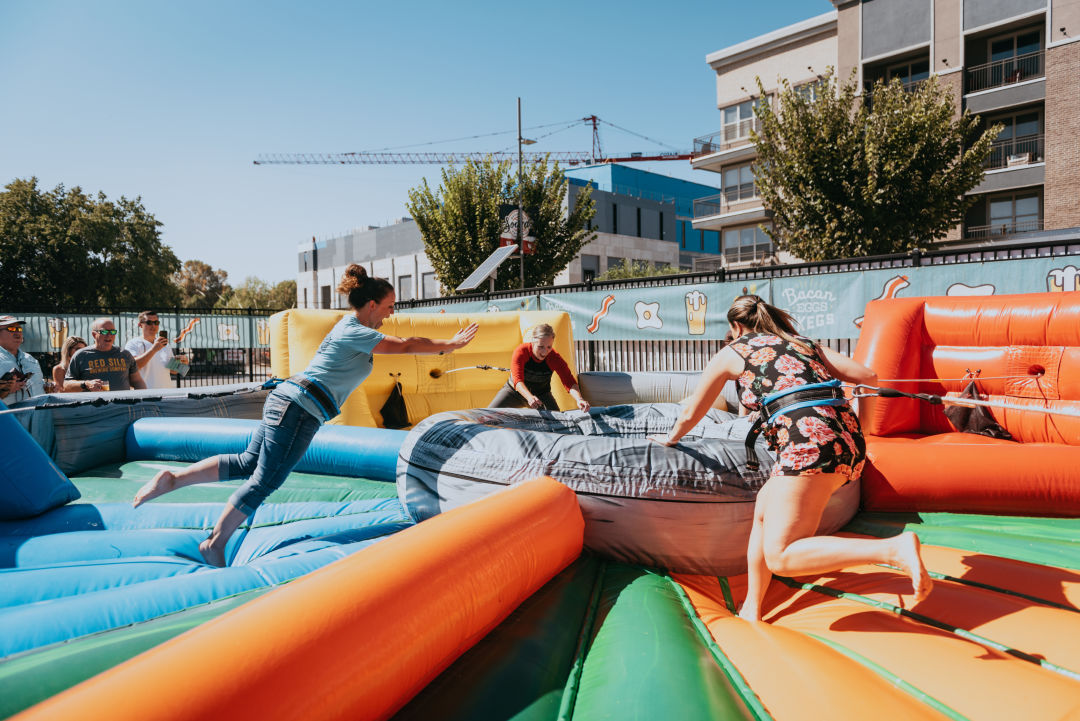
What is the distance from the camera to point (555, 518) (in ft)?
8.21

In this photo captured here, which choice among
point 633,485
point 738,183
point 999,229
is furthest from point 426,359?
point 738,183

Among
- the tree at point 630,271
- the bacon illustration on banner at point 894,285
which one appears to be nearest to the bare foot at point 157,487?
the bacon illustration on banner at point 894,285

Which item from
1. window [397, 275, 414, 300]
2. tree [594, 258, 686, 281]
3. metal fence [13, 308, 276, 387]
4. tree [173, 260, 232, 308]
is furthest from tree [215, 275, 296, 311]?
metal fence [13, 308, 276, 387]

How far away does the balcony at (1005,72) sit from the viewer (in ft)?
70.4

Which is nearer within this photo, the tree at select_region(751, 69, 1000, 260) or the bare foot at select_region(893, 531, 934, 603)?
the bare foot at select_region(893, 531, 934, 603)

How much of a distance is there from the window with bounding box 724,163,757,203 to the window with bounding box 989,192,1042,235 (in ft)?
29.1

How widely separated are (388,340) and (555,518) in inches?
57.3

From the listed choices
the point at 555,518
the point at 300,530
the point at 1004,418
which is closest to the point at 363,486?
the point at 300,530

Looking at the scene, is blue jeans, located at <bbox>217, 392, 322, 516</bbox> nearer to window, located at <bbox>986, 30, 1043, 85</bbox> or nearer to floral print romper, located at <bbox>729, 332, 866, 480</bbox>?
floral print romper, located at <bbox>729, 332, 866, 480</bbox>

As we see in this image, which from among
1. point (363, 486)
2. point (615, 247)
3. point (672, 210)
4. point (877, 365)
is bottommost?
point (363, 486)

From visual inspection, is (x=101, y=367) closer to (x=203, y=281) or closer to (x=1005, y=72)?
(x=1005, y=72)

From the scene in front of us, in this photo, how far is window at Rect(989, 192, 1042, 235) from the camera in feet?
71.8

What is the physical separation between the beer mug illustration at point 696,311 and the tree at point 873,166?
8.64 metres

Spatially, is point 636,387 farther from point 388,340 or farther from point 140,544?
point 140,544
